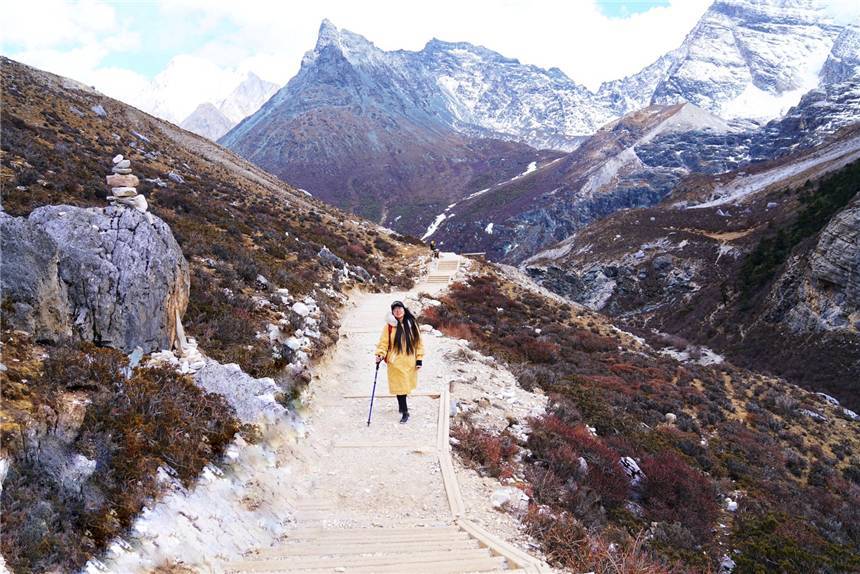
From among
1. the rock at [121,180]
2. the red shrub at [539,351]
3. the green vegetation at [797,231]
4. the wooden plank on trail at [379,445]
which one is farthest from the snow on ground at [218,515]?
the green vegetation at [797,231]

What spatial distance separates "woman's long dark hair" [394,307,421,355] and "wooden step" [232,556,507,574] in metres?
5.26

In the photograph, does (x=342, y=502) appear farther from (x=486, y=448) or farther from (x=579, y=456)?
(x=579, y=456)

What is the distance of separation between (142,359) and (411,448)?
205 inches

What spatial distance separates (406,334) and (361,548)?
491 cm

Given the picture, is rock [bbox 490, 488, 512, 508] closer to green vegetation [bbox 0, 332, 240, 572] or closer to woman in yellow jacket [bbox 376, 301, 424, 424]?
woman in yellow jacket [bbox 376, 301, 424, 424]

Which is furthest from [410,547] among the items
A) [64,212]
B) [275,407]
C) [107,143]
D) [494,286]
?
[107,143]

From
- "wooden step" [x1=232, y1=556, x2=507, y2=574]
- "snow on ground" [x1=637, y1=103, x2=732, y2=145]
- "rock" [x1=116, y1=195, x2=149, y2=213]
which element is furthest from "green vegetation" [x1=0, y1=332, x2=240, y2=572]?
"snow on ground" [x1=637, y1=103, x2=732, y2=145]

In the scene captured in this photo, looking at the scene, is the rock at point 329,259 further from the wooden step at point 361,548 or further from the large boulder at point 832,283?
the large boulder at point 832,283

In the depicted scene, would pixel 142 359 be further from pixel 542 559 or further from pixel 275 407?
pixel 542 559

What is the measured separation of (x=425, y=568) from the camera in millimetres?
5953

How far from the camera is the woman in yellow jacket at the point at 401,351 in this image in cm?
1092

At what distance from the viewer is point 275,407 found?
391 inches

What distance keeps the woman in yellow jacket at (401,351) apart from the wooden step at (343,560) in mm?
4776

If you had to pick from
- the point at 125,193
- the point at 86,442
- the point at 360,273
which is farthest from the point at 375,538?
the point at 360,273
